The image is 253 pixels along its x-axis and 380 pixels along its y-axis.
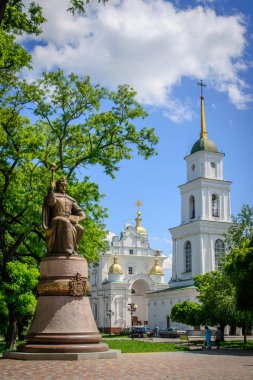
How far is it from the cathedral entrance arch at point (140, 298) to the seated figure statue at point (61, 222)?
58.8 m

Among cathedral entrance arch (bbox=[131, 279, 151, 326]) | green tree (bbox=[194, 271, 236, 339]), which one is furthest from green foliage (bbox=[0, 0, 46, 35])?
cathedral entrance arch (bbox=[131, 279, 151, 326])

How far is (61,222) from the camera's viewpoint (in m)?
14.7

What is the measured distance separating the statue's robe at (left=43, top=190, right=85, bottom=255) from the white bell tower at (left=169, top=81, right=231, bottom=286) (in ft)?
140

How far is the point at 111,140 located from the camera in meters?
24.9

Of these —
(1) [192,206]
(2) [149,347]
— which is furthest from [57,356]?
(1) [192,206]

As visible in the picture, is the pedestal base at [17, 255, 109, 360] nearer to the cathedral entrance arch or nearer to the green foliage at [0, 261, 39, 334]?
the green foliage at [0, 261, 39, 334]

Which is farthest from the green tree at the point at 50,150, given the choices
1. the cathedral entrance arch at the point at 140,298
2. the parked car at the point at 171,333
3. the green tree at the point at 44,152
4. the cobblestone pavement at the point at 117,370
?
the cathedral entrance arch at the point at 140,298

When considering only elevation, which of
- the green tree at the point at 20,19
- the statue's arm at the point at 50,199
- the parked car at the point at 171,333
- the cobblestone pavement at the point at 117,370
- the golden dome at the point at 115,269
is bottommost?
the parked car at the point at 171,333

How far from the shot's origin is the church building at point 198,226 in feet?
187

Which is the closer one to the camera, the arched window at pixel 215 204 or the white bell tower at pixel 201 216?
the white bell tower at pixel 201 216

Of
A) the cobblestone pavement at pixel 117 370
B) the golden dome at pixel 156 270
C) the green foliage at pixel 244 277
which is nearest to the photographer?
the cobblestone pavement at pixel 117 370

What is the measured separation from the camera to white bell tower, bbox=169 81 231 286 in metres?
57.1

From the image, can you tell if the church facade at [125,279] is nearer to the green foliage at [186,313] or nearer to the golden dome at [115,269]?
the golden dome at [115,269]

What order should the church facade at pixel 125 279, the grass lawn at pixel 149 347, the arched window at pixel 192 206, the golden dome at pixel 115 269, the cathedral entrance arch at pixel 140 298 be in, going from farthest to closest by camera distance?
the cathedral entrance arch at pixel 140 298 → the golden dome at pixel 115 269 → the church facade at pixel 125 279 → the arched window at pixel 192 206 → the grass lawn at pixel 149 347
